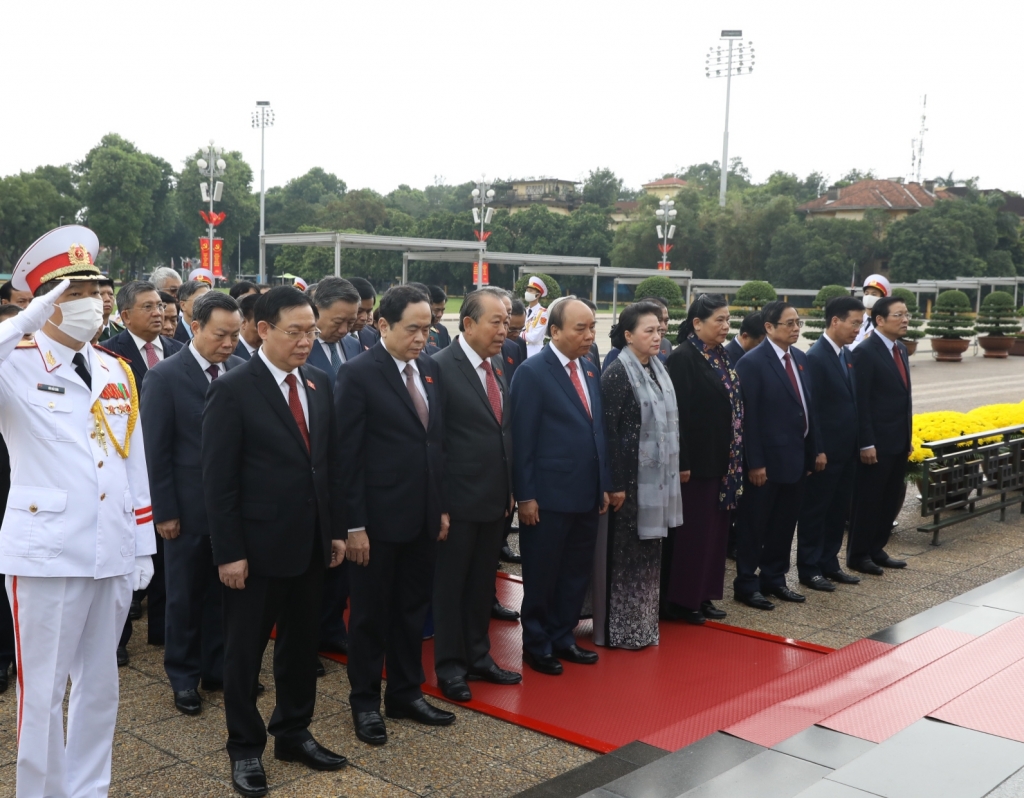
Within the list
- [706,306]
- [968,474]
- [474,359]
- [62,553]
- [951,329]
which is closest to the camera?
[62,553]

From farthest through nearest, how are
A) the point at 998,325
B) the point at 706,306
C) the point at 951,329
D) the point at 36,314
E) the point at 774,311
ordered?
the point at 998,325 < the point at 951,329 < the point at 774,311 < the point at 706,306 < the point at 36,314

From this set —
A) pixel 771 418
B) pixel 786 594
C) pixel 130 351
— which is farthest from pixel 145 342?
pixel 786 594

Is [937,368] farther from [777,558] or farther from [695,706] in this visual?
[695,706]

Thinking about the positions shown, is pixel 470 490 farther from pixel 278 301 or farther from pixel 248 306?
pixel 248 306

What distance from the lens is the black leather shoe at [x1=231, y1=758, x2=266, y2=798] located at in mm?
3203

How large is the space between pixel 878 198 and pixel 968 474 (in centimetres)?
5264

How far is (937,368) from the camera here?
73.8 feet

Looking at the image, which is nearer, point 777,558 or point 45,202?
point 777,558

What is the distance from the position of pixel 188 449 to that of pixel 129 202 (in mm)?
56143

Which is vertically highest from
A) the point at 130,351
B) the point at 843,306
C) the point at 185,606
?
the point at 843,306

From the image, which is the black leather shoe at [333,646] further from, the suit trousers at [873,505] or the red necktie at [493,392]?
the suit trousers at [873,505]

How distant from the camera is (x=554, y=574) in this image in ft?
15.1

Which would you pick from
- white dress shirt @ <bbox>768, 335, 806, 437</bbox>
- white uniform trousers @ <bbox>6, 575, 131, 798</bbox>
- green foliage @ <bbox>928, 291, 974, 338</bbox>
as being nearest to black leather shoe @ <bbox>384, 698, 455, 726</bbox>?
white uniform trousers @ <bbox>6, 575, 131, 798</bbox>

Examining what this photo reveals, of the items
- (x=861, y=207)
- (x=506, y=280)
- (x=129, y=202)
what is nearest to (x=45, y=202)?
(x=129, y=202)
